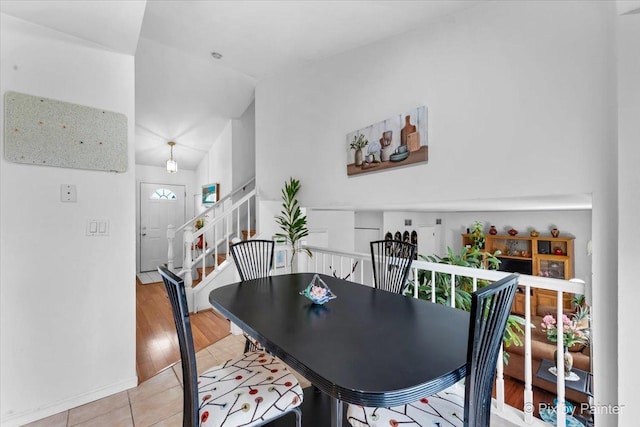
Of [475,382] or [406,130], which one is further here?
[406,130]

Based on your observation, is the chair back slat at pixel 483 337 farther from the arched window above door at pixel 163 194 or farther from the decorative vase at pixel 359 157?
the arched window above door at pixel 163 194

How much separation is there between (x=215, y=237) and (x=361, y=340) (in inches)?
140

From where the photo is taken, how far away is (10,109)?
5.72ft

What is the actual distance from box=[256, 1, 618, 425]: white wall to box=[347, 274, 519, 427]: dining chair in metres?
0.93

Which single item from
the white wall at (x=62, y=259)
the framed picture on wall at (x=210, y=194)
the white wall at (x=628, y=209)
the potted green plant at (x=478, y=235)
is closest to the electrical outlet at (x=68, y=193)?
the white wall at (x=62, y=259)

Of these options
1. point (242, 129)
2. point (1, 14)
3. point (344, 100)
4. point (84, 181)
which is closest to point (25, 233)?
point (84, 181)

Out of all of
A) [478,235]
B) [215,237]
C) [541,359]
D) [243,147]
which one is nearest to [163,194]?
[243,147]

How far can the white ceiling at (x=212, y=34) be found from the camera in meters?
1.77

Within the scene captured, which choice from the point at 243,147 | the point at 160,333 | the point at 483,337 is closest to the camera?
the point at 483,337

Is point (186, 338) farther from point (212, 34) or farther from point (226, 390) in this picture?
point (212, 34)

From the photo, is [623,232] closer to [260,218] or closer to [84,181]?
[84,181]

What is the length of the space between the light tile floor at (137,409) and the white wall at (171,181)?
4931 millimetres

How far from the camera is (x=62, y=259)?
1902 millimetres

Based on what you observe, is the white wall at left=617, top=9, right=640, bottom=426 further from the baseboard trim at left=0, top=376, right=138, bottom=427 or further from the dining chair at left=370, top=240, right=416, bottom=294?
the baseboard trim at left=0, top=376, right=138, bottom=427
